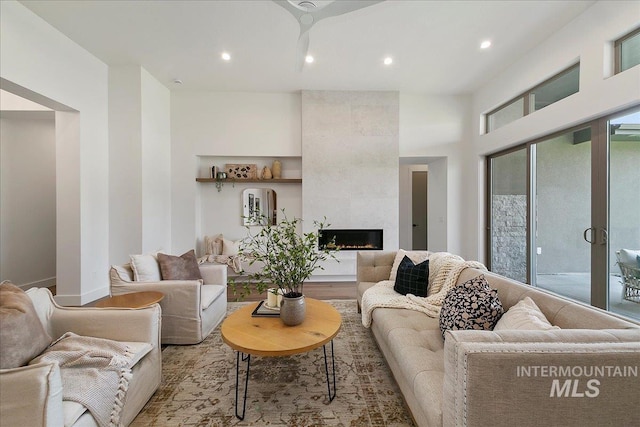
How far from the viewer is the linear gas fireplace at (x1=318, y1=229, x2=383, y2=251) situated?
488 cm

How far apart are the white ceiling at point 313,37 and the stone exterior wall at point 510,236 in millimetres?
2026

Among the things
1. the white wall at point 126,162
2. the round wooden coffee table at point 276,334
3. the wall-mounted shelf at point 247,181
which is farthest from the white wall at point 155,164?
the round wooden coffee table at point 276,334

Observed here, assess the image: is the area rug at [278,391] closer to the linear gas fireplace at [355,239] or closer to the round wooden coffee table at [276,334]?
the round wooden coffee table at [276,334]

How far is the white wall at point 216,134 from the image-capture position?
483 centimetres

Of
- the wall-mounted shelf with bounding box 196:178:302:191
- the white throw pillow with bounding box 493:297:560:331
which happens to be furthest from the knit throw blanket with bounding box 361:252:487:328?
the wall-mounted shelf with bounding box 196:178:302:191

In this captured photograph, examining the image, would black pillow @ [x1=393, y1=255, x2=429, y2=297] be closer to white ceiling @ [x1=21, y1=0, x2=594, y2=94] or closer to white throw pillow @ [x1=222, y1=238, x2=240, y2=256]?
white ceiling @ [x1=21, y1=0, x2=594, y2=94]

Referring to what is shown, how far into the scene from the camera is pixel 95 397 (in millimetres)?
1298

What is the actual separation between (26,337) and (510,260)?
5217mm

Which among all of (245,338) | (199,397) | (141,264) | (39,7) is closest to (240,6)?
(39,7)

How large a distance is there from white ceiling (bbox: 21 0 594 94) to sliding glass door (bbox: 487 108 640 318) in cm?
137

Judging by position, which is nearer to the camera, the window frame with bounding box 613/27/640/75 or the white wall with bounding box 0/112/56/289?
the window frame with bounding box 613/27/640/75

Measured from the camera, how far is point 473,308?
1.60m

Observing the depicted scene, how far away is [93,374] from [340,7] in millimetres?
2718

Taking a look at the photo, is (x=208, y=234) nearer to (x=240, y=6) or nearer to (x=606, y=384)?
(x=240, y=6)
